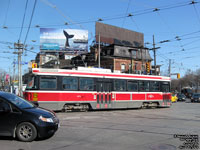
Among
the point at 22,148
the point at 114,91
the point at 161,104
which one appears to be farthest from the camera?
the point at 161,104

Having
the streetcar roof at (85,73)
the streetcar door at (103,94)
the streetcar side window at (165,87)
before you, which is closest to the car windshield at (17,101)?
the streetcar roof at (85,73)

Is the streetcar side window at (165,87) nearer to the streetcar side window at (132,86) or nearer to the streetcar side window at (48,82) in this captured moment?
the streetcar side window at (132,86)

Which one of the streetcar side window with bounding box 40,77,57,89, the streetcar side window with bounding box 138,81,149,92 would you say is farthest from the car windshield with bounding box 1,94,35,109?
the streetcar side window with bounding box 138,81,149,92

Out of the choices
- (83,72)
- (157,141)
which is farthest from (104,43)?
(157,141)

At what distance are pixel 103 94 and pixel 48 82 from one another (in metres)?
4.37

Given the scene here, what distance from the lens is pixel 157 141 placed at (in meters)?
6.89

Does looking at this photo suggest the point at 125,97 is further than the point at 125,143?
Yes

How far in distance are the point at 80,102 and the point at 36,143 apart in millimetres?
8926

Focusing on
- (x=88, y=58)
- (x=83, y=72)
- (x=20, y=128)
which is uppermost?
(x=88, y=58)

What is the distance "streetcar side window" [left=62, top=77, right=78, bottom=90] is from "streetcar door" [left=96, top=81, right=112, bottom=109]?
1.82 meters

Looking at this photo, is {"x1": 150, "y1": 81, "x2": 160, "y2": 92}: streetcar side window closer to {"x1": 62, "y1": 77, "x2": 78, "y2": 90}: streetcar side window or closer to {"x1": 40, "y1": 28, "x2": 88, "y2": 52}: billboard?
{"x1": 62, "y1": 77, "x2": 78, "y2": 90}: streetcar side window

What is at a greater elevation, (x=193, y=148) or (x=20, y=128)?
(x=20, y=128)

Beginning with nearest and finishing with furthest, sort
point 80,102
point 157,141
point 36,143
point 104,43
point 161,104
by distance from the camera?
1. point 36,143
2. point 157,141
3. point 80,102
4. point 161,104
5. point 104,43

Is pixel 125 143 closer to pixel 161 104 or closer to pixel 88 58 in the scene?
pixel 161 104
